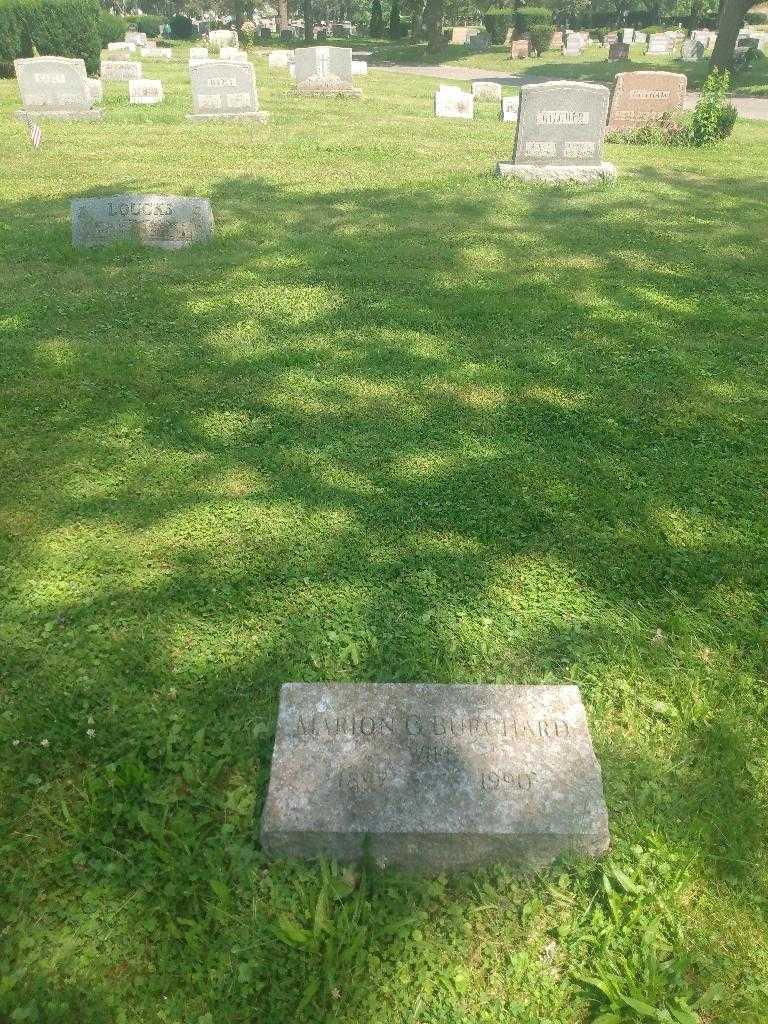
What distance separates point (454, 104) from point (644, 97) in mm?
5278

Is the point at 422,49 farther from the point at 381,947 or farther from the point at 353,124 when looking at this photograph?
the point at 381,947

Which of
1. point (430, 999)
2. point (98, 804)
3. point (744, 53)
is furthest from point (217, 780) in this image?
point (744, 53)

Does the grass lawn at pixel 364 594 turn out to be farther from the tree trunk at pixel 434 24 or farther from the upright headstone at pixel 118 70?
the tree trunk at pixel 434 24

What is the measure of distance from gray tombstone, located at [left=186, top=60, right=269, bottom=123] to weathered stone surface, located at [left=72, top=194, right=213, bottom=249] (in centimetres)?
1019

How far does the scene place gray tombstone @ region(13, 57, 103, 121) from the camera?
16.1 m

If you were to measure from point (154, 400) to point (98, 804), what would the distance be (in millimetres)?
3206

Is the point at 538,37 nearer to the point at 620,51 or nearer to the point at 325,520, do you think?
the point at 620,51

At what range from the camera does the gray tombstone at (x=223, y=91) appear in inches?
642

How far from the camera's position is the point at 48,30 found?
22.4m

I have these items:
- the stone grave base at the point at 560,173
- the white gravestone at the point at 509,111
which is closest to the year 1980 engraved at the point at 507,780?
the stone grave base at the point at 560,173

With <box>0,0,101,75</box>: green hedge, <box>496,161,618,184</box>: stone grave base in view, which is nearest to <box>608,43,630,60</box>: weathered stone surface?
<box>0,0,101,75</box>: green hedge

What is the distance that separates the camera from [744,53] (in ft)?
101

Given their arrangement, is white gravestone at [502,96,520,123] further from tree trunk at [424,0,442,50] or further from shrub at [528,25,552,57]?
shrub at [528,25,552,57]

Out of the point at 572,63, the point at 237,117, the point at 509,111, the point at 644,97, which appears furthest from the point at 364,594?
the point at 572,63
